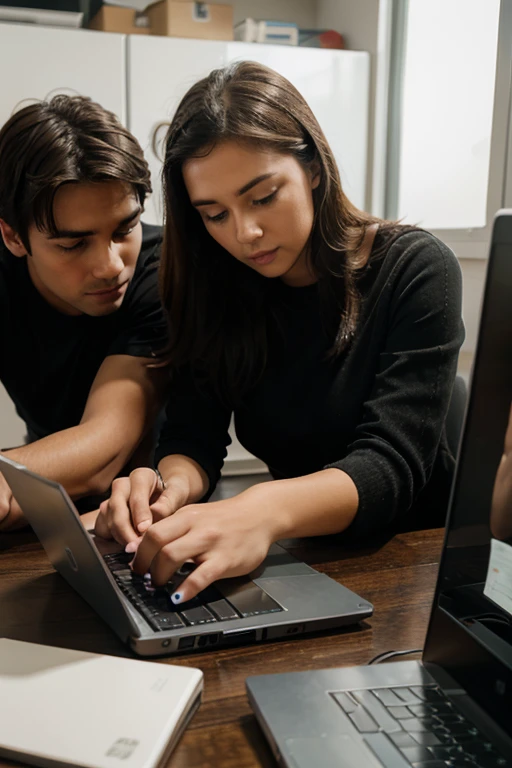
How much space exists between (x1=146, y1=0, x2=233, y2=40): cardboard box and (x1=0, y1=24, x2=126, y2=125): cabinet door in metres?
0.18

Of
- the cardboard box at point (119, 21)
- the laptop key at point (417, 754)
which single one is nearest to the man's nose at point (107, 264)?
the laptop key at point (417, 754)

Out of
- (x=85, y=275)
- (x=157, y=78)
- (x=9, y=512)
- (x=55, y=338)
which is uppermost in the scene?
(x=157, y=78)

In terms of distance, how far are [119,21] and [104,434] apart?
2.05 meters

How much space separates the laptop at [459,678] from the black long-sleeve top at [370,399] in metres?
0.41

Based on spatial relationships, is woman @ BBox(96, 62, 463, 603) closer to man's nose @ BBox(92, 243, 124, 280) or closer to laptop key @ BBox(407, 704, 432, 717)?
man's nose @ BBox(92, 243, 124, 280)

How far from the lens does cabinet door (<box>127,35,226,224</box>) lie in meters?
2.81

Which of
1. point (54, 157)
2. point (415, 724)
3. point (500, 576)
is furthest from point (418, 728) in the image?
point (54, 157)

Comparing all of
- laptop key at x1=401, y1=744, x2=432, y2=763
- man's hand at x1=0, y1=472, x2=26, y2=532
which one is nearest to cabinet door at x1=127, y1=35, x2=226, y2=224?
man's hand at x1=0, y1=472, x2=26, y2=532

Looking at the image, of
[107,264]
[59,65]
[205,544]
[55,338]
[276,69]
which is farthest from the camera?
[276,69]

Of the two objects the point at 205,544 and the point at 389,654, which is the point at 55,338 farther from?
the point at 389,654

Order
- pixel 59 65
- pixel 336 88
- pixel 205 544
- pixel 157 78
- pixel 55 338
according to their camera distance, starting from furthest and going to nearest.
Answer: pixel 336 88, pixel 157 78, pixel 59 65, pixel 55 338, pixel 205 544

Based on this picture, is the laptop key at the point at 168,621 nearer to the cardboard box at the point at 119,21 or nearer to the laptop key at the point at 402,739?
the laptop key at the point at 402,739

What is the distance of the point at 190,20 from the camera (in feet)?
9.34

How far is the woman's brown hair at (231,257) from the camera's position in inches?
46.8
